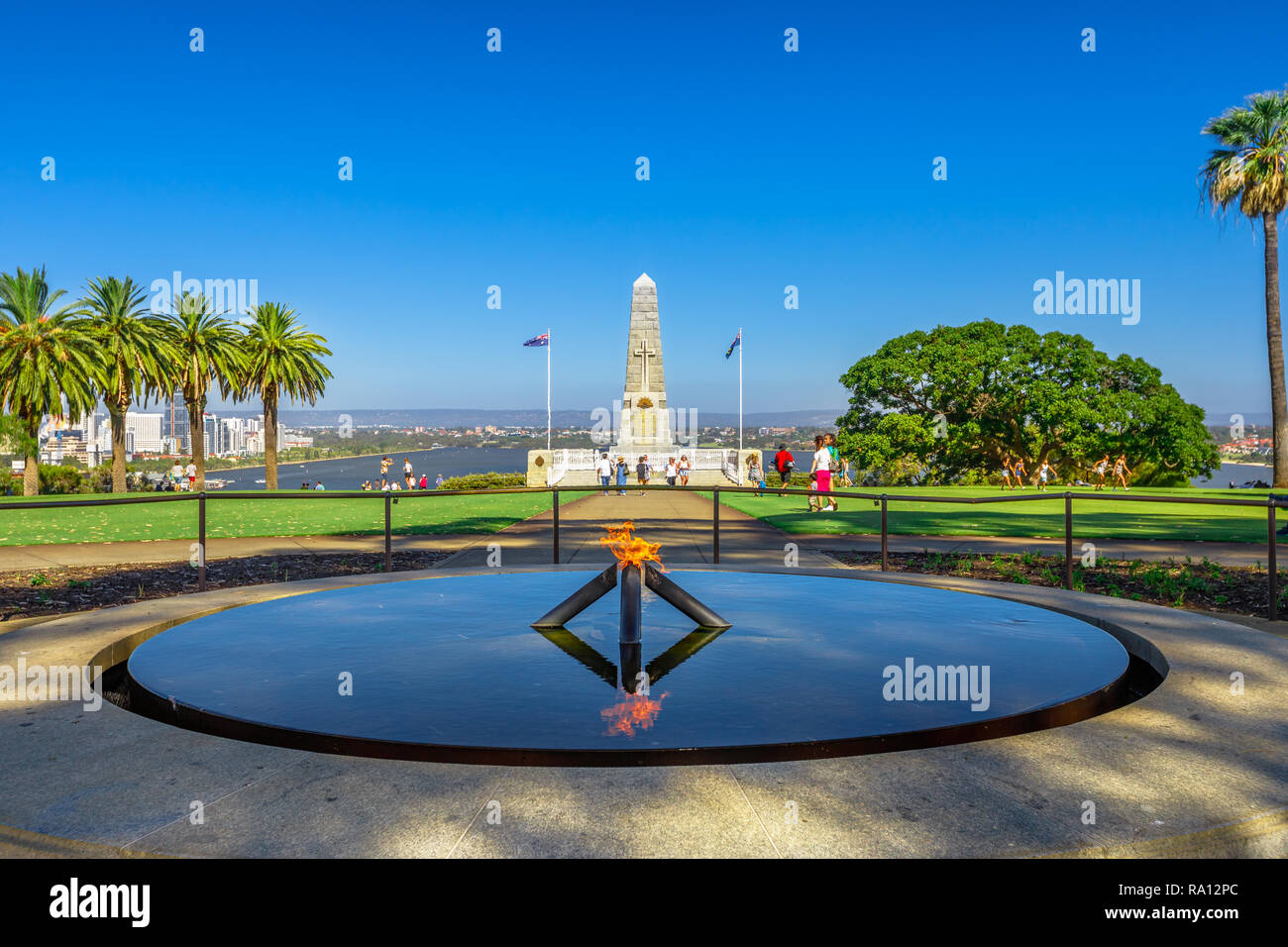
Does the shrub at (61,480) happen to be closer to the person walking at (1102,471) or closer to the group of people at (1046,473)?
the group of people at (1046,473)

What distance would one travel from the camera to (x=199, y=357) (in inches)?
1945

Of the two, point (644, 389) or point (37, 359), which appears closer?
point (37, 359)

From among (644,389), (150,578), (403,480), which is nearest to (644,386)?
(644,389)

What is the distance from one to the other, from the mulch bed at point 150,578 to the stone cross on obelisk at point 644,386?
4154 centimetres

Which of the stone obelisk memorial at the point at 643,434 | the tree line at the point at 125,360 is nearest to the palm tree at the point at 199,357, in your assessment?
the tree line at the point at 125,360

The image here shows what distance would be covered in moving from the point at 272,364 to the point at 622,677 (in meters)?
53.4

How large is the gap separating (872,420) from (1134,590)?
1926 inches

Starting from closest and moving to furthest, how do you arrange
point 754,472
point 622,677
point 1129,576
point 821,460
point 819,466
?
point 622,677 → point 1129,576 → point 821,460 → point 819,466 → point 754,472

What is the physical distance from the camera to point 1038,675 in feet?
16.9

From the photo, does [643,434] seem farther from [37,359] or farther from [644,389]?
[37,359]

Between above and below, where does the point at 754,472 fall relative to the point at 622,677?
above
